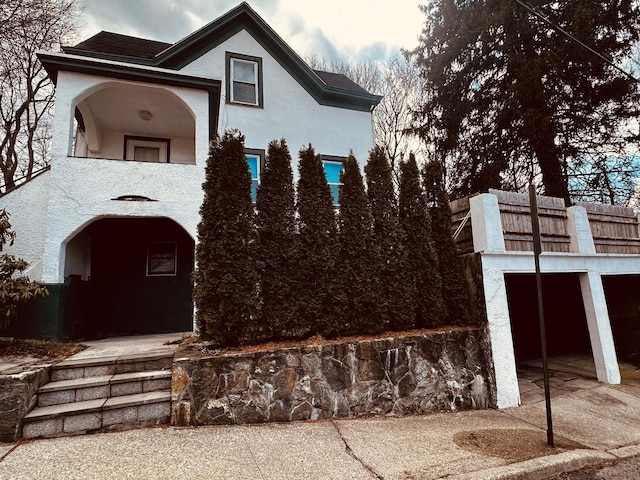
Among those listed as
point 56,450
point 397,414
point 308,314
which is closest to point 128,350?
point 56,450

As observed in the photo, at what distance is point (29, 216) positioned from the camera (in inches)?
257

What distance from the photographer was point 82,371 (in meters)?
4.14

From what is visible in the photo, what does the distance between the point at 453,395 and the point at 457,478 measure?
2258 mm

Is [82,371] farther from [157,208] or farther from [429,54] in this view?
[429,54]

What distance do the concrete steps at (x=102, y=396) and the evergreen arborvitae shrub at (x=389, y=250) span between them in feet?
10.4

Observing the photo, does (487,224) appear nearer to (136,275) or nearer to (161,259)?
(161,259)

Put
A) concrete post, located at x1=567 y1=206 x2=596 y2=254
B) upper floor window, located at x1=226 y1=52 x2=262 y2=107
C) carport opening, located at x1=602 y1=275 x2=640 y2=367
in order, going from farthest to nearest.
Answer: upper floor window, located at x1=226 y1=52 x2=262 y2=107, carport opening, located at x1=602 y1=275 x2=640 y2=367, concrete post, located at x1=567 y1=206 x2=596 y2=254

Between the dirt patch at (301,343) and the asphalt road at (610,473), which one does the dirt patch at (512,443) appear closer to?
the asphalt road at (610,473)

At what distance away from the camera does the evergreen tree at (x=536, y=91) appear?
995 cm

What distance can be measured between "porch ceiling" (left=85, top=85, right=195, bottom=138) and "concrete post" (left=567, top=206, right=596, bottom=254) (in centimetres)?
901

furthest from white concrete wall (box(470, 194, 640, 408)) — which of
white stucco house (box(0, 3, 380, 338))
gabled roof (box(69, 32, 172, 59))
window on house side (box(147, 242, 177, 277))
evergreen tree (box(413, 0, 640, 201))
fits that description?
gabled roof (box(69, 32, 172, 59))

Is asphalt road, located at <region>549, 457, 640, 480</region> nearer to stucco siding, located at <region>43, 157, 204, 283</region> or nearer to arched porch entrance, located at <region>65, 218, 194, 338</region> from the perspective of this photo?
stucco siding, located at <region>43, 157, 204, 283</region>

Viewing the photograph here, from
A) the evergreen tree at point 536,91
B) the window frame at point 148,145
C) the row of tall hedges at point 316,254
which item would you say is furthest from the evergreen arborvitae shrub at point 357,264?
the evergreen tree at point 536,91

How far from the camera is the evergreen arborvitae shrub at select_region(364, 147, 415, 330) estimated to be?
529 cm
